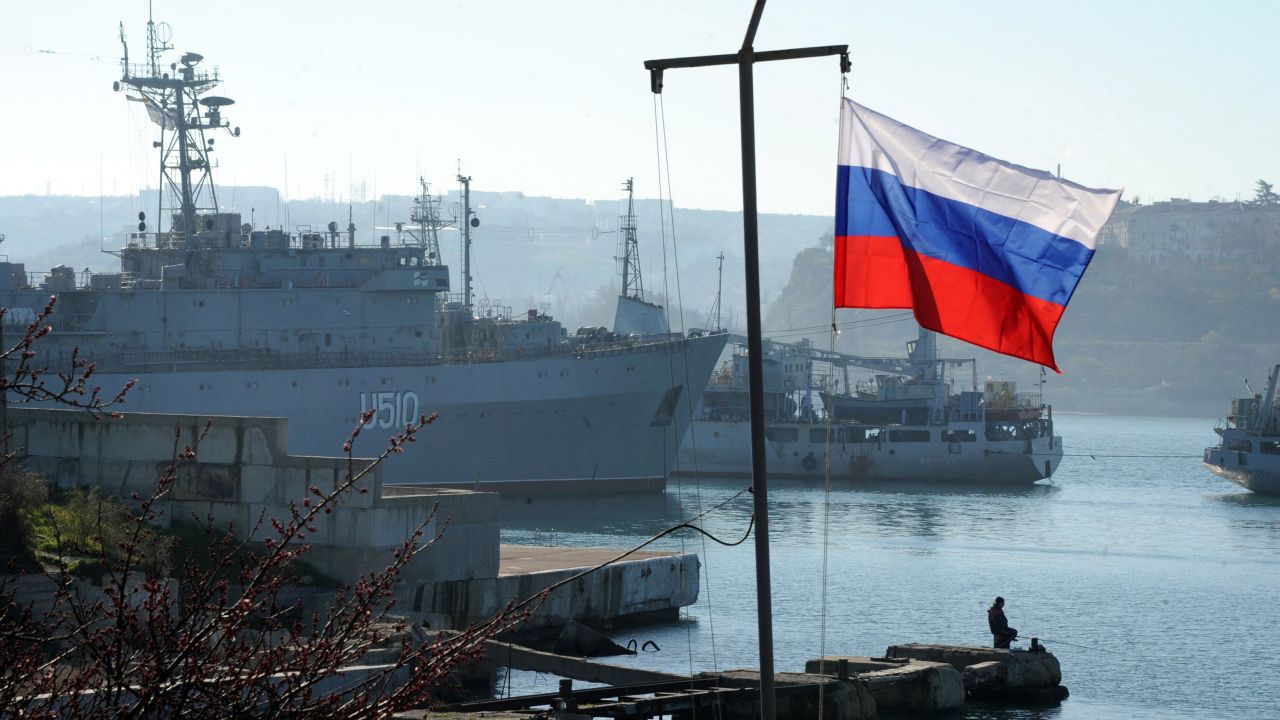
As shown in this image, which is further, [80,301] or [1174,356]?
[1174,356]

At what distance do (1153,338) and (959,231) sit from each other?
170 meters

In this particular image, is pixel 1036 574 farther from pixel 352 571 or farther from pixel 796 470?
pixel 796 470

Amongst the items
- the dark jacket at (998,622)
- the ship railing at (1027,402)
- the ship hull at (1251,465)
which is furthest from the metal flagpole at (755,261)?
the ship railing at (1027,402)

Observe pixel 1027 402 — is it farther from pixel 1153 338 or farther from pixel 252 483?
pixel 1153 338

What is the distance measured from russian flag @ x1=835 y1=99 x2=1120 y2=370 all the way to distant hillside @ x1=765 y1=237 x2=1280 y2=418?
145068mm

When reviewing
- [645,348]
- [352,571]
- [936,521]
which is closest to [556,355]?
[645,348]

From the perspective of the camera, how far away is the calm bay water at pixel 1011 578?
24.1 metres

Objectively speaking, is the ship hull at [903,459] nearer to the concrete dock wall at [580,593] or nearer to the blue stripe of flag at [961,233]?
the concrete dock wall at [580,593]

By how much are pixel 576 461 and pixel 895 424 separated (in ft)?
74.3

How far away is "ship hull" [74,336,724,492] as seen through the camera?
4397cm

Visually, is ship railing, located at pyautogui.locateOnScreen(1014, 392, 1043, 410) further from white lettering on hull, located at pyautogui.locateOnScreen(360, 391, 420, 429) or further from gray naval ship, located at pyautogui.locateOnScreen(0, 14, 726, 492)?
white lettering on hull, located at pyautogui.locateOnScreen(360, 391, 420, 429)

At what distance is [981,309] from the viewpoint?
8.19m

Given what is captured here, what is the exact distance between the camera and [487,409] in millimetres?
48188

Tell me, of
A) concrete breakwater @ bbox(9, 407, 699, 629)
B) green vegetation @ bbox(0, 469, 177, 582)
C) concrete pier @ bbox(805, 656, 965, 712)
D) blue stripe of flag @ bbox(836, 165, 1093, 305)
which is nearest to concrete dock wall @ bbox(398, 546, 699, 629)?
concrete breakwater @ bbox(9, 407, 699, 629)
